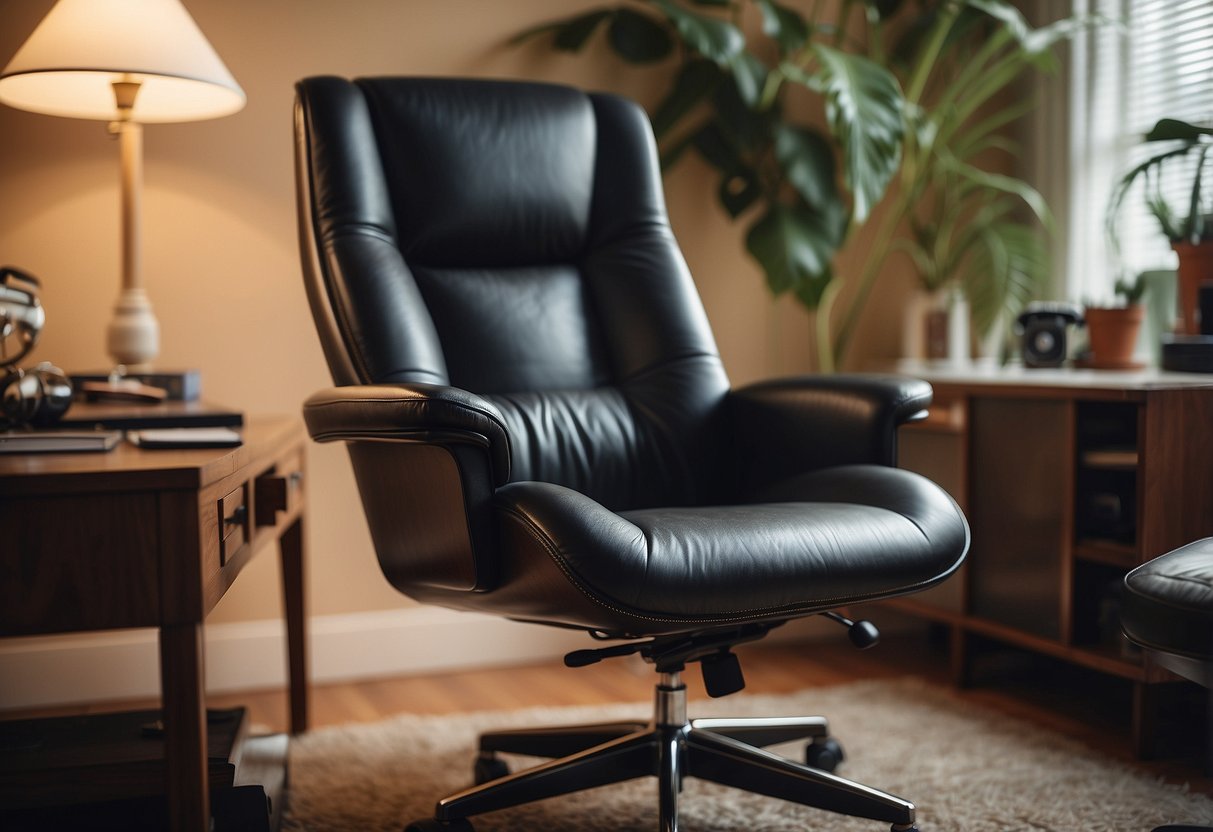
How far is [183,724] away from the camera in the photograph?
44.9 inches

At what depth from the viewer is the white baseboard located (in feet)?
7.11

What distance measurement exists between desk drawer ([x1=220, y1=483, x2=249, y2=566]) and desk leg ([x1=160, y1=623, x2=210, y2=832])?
0.44 ft

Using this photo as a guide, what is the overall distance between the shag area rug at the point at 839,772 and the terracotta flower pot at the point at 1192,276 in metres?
0.79

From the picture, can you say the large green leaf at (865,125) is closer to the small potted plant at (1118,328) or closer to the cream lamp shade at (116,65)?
the small potted plant at (1118,328)

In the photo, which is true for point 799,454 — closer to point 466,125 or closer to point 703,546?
point 703,546

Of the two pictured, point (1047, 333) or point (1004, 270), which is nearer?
point (1047, 333)

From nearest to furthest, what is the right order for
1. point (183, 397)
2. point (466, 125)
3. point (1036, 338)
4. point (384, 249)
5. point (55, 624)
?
1. point (55, 624)
2. point (384, 249)
3. point (466, 125)
4. point (183, 397)
5. point (1036, 338)

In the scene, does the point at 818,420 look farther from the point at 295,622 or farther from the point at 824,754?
the point at 295,622

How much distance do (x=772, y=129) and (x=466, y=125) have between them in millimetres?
898

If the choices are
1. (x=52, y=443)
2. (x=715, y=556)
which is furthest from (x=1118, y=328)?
(x=52, y=443)

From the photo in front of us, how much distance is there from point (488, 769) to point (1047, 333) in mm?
1377

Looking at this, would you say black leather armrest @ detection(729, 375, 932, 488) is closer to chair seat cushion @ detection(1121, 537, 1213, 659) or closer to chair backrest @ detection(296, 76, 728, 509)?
chair backrest @ detection(296, 76, 728, 509)

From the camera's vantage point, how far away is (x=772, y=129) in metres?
2.43

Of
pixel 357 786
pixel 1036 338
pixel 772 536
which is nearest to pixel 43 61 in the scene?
pixel 357 786
